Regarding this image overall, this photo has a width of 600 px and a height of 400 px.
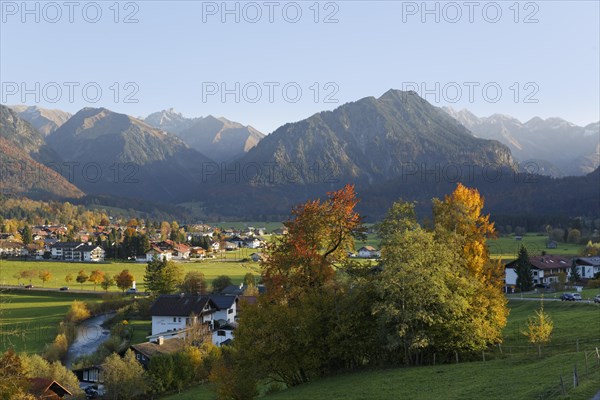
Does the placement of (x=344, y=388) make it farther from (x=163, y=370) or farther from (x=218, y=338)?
(x=218, y=338)

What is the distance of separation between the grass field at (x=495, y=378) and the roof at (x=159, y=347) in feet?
84.7

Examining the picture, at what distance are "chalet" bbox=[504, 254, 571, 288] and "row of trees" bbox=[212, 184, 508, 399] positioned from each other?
6327 centimetres

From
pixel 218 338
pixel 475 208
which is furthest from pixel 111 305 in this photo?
pixel 475 208

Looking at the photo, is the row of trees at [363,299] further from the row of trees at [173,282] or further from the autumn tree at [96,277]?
the autumn tree at [96,277]

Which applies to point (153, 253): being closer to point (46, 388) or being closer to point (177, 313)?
point (177, 313)

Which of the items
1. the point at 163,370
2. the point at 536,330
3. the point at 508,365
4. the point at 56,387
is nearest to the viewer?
the point at 508,365

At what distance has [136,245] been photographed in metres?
154

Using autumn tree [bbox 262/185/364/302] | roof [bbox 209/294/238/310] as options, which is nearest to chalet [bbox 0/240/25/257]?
roof [bbox 209/294/238/310]

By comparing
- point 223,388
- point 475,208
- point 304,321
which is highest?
point 475,208

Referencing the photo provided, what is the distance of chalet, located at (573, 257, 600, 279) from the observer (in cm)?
9956

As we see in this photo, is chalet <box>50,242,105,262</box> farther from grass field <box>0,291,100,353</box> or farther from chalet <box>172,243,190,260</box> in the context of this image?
grass field <box>0,291,100,353</box>

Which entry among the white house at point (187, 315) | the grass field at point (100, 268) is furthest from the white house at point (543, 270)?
the white house at point (187, 315)

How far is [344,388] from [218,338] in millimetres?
42119

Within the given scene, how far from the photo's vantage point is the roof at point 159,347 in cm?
5676
